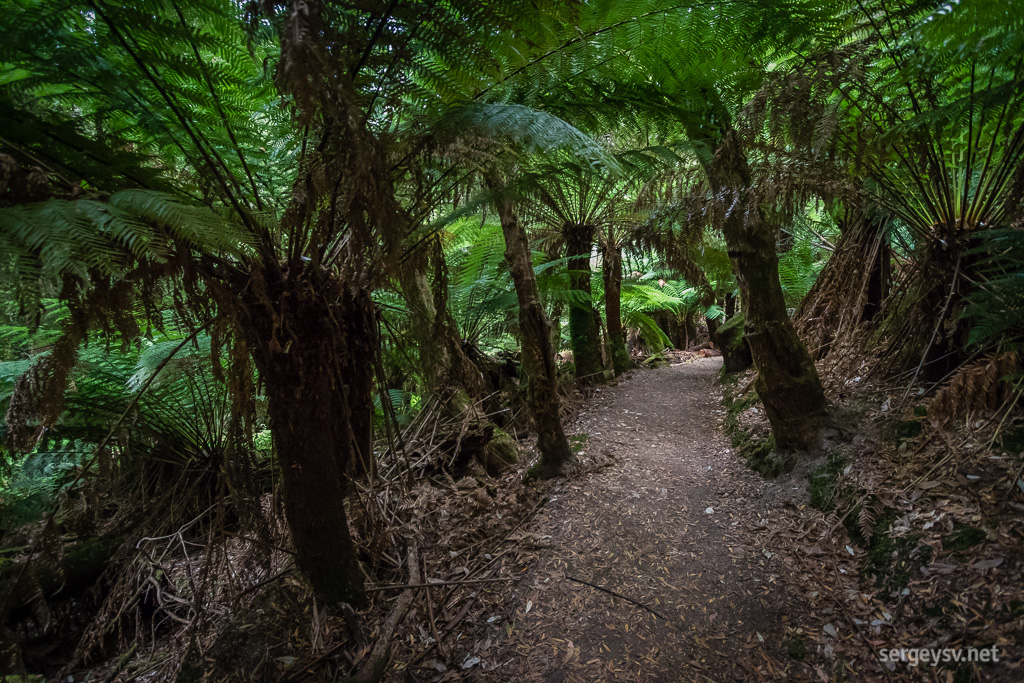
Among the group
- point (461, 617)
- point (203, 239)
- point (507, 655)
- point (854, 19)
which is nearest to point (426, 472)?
point (461, 617)

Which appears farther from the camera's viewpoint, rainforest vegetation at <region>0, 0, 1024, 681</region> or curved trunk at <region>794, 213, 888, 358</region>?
curved trunk at <region>794, 213, 888, 358</region>

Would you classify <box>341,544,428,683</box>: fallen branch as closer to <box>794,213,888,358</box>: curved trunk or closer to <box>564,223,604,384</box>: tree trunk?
<box>794,213,888,358</box>: curved trunk

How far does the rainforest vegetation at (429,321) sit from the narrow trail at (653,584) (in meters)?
0.03

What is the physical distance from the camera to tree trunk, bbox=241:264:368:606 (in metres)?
1.56

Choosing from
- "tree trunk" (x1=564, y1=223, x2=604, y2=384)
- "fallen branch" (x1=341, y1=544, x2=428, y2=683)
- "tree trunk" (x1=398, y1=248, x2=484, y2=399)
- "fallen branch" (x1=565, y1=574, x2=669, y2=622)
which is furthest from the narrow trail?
"tree trunk" (x1=564, y1=223, x2=604, y2=384)

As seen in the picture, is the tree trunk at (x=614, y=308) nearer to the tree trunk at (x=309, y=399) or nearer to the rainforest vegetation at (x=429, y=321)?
the rainforest vegetation at (x=429, y=321)

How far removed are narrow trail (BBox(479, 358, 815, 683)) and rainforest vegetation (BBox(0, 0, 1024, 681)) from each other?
31mm

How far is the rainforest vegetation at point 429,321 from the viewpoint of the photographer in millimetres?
1419

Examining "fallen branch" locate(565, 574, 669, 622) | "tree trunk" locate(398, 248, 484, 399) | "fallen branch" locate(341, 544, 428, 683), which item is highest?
"tree trunk" locate(398, 248, 484, 399)

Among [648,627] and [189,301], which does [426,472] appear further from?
[189,301]

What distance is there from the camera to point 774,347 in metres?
2.89

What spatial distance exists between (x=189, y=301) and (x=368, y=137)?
2.44ft

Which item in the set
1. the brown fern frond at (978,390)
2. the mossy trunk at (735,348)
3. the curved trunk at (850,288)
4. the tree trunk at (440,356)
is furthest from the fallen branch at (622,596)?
the mossy trunk at (735,348)

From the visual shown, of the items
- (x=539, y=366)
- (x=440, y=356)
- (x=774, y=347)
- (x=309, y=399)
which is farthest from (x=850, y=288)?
(x=309, y=399)
